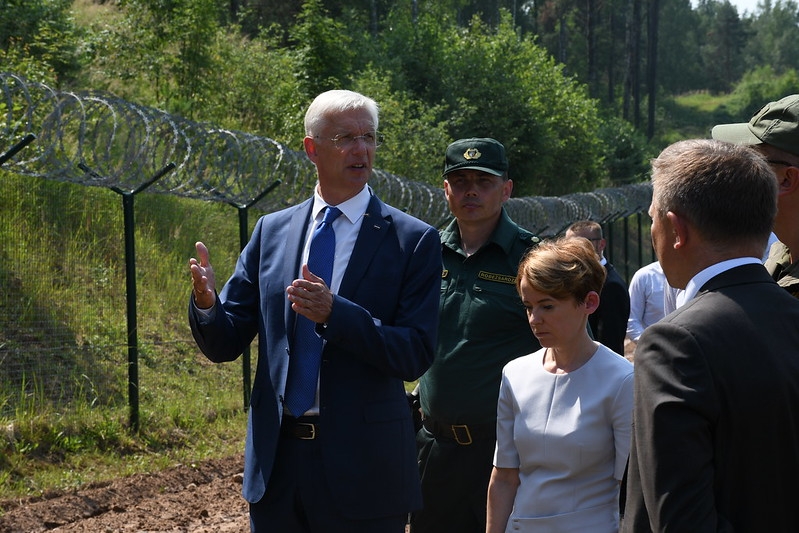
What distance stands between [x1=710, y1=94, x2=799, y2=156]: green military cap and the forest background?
563 cm

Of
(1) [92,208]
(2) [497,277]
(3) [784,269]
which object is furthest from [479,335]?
(1) [92,208]

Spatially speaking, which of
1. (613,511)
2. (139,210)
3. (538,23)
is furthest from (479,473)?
(538,23)

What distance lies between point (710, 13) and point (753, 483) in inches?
5925

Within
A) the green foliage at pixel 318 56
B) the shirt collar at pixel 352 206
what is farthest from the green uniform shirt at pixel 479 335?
the green foliage at pixel 318 56

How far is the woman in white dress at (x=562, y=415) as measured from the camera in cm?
329

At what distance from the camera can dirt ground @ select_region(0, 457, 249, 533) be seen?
21.8 feet

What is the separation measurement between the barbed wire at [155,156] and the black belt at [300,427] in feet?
13.3

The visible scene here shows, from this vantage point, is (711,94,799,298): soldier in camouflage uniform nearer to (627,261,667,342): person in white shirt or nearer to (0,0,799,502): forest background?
(627,261,667,342): person in white shirt

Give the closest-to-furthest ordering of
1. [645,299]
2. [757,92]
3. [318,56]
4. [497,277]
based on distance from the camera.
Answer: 1. [497,277]
2. [645,299]
3. [318,56]
4. [757,92]

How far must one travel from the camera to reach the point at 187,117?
61.6ft

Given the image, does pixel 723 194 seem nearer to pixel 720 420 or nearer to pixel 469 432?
pixel 720 420

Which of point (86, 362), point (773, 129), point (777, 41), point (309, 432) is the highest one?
point (777, 41)

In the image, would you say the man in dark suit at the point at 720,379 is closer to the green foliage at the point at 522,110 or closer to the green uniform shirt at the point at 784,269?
the green uniform shirt at the point at 784,269

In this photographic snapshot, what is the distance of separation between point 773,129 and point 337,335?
1407mm
